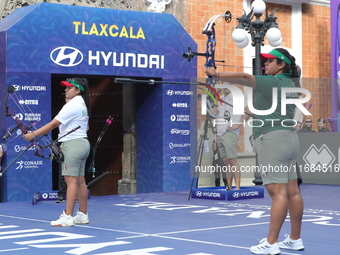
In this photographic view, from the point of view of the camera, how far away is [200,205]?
11.0 meters

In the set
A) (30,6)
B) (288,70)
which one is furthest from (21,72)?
(288,70)

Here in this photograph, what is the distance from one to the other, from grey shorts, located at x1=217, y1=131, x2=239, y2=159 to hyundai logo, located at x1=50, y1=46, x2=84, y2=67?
2913mm

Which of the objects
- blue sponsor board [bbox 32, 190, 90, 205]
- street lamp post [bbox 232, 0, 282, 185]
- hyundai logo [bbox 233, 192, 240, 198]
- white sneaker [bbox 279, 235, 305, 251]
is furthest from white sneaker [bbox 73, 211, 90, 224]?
street lamp post [bbox 232, 0, 282, 185]

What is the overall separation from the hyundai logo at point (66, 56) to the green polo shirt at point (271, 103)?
664 cm

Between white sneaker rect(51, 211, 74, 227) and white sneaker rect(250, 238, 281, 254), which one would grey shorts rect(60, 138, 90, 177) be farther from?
white sneaker rect(250, 238, 281, 254)

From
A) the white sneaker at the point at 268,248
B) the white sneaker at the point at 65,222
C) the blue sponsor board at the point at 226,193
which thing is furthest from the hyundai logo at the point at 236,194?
the white sneaker at the point at 268,248

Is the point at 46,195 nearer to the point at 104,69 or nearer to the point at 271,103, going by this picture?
the point at 104,69

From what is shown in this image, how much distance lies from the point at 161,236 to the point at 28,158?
5.30 m

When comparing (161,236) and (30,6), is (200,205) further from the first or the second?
(30,6)

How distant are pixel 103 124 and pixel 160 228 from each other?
7.06 meters

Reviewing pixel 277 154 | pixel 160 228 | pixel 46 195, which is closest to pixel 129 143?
pixel 46 195

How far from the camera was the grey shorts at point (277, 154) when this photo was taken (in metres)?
6.28

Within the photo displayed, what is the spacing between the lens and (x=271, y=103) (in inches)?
249

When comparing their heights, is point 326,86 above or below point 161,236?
above
